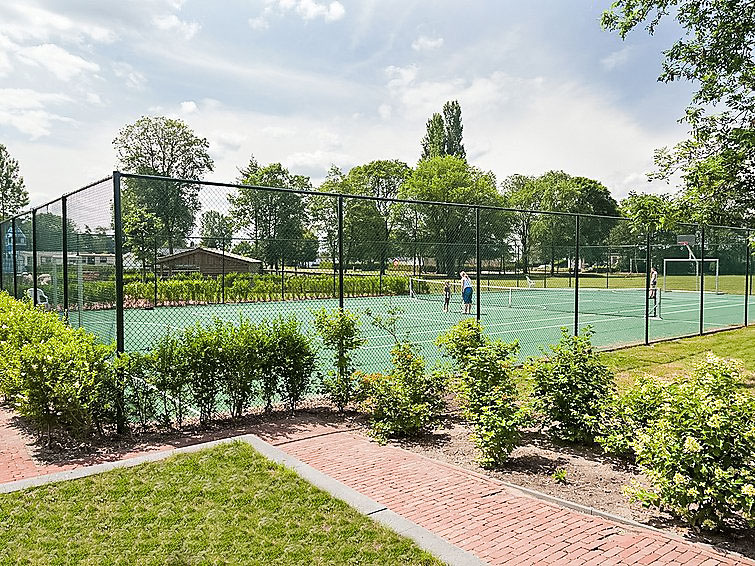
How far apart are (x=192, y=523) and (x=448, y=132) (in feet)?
214

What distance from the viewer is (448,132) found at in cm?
6562

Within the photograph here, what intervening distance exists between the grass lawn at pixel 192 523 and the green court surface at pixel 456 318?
226 cm

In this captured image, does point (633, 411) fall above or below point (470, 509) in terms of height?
above

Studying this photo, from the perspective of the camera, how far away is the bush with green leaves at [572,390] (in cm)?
586

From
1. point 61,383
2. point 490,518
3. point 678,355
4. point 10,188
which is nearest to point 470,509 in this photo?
point 490,518

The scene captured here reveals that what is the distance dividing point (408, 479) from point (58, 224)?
796 centimetres

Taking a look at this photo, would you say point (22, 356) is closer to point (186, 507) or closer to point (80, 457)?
point (80, 457)

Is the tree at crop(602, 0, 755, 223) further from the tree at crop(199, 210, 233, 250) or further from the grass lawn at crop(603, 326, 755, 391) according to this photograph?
the tree at crop(199, 210, 233, 250)

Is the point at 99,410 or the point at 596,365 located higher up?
the point at 596,365

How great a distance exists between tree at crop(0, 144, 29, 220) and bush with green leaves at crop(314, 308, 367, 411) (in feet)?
130

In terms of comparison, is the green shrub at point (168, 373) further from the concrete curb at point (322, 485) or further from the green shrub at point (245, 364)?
the concrete curb at point (322, 485)

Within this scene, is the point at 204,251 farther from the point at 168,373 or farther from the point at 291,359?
the point at 168,373

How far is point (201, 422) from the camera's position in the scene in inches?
258

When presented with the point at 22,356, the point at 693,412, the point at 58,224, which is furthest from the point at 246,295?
the point at 693,412
